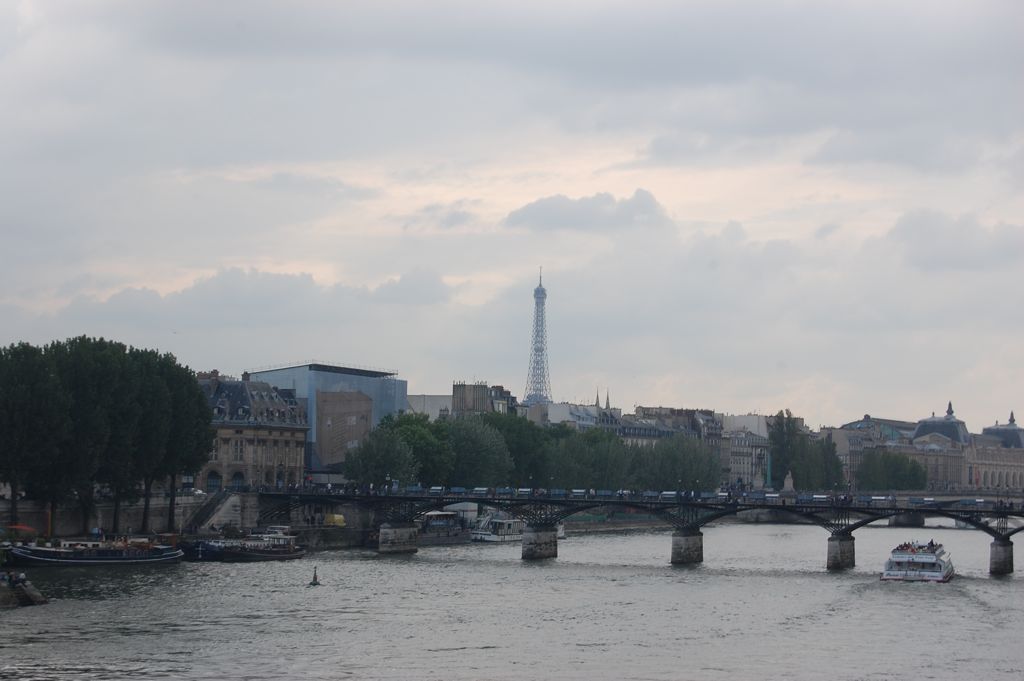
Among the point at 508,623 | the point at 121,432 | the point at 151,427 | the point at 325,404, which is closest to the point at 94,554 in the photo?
the point at 121,432

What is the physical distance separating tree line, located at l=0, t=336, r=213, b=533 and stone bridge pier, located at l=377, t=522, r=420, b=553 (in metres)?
14.5

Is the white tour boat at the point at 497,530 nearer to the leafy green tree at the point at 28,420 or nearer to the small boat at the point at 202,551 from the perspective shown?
the small boat at the point at 202,551

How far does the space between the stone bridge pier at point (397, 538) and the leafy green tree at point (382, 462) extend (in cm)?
1828

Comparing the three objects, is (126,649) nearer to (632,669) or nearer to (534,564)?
(632,669)

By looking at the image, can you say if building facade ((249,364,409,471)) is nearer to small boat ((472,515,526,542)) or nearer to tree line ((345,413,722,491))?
tree line ((345,413,722,491))

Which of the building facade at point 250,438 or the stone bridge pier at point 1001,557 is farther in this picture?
the building facade at point 250,438

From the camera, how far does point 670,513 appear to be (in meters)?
120

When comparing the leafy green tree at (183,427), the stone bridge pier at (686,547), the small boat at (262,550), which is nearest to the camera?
the small boat at (262,550)

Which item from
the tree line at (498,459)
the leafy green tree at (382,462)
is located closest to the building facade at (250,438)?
the tree line at (498,459)

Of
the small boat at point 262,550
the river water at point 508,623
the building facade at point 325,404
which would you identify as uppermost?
the building facade at point 325,404

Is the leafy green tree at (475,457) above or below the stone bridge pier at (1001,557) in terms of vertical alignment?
above

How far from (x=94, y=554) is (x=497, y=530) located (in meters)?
49.5

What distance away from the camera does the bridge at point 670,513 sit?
109 meters

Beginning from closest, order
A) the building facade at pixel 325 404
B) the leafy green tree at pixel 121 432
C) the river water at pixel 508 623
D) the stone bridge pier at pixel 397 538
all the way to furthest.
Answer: the river water at pixel 508 623 → the leafy green tree at pixel 121 432 → the stone bridge pier at pixel 397 538 → the building facade at pixel 325 404
